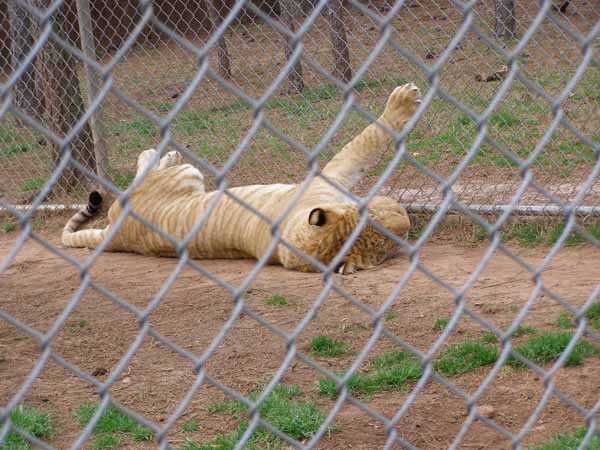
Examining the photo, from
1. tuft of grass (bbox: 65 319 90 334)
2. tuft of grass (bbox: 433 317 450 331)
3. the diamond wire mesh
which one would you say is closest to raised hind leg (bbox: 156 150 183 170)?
the diamond wire mesh

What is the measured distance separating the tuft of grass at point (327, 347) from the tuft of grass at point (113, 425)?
37.2 inches

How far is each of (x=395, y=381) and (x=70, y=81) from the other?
439 cm

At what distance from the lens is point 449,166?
657cm

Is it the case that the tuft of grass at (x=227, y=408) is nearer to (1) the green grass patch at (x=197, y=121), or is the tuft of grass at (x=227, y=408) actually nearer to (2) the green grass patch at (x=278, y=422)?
(2) the green grass patch at (x=278, y=422)

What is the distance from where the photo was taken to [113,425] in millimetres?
3570

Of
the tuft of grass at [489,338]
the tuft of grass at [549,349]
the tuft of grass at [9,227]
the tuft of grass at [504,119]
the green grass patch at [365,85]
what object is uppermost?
the green grass patch at [365,85]

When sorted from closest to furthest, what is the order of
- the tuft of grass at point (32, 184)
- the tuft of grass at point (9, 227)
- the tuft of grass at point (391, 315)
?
the tuft of grass at point (391, 315) < the tuft of grass at point (9, 227) < the tuft of grass at point (32, 184)

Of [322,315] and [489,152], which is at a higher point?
[489,152]

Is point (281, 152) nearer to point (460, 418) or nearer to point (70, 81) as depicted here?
point (70, 81)

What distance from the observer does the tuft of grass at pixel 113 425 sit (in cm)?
349

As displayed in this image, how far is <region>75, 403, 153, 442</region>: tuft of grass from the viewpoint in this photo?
11.5 ft

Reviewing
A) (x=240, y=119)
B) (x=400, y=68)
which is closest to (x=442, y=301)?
(x=240, y=119)

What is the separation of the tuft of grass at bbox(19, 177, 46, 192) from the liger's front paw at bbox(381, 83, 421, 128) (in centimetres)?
374

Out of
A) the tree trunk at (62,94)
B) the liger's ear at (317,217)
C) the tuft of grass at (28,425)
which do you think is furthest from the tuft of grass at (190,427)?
the tree trunk at (62,94)
